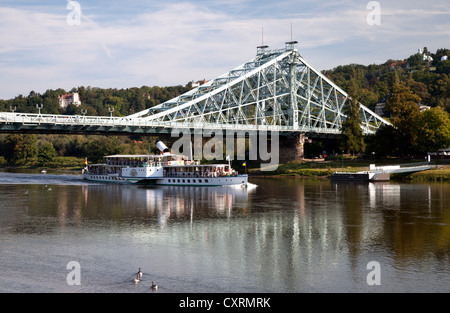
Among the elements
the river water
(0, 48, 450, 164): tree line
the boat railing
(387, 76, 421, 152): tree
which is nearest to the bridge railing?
(0, 48, 450, 164): tree line

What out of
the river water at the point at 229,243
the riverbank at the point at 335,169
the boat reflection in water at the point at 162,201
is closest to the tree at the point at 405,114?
the riverbank at the point at 335,169

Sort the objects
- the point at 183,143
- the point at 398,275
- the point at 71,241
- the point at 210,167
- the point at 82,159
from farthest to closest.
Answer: the point at 82,159 < the point at 183,143 < the point at 210,167 < the point at 71,241 < the point at 398,275

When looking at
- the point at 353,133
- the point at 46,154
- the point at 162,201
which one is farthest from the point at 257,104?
the point at 46,154

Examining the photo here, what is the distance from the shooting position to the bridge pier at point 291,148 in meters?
96.7

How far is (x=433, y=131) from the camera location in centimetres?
7988

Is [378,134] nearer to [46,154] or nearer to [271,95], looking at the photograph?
[271,95]

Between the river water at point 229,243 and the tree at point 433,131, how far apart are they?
28041 millimetres

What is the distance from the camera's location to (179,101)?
8825cm

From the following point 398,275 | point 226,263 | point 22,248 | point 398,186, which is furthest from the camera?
point 398,186

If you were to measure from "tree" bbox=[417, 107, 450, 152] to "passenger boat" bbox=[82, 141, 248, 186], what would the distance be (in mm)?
30500

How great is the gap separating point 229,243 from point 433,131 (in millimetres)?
58286
